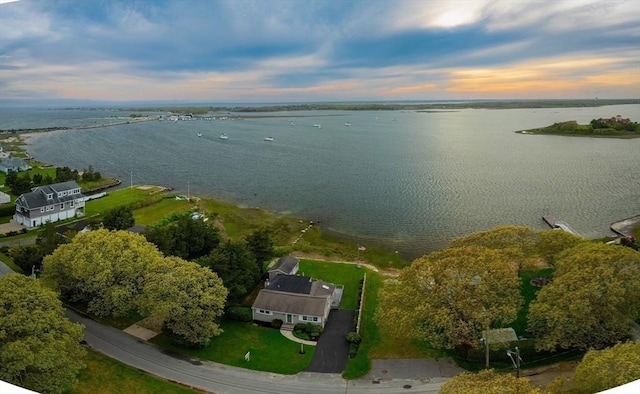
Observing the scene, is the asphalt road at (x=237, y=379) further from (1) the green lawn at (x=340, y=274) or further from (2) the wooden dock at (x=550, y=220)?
(2) the wooden dock at (x=550, y=220)

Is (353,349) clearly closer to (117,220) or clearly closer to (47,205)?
(117,220)

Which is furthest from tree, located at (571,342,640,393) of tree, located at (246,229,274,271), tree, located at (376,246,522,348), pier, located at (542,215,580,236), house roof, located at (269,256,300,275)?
pier, located at (542,215,580,236)

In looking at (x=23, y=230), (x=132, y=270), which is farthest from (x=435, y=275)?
(x=23, y=230)

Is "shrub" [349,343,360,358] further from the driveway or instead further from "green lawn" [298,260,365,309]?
"green lawn" [298,260,365,309]

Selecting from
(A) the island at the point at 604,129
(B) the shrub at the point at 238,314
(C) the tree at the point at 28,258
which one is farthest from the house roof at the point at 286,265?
(A) the island at the point at 604,129

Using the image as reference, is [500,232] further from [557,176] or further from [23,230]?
[557,176]

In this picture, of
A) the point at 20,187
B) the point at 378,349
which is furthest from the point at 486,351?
the point at 20,187
